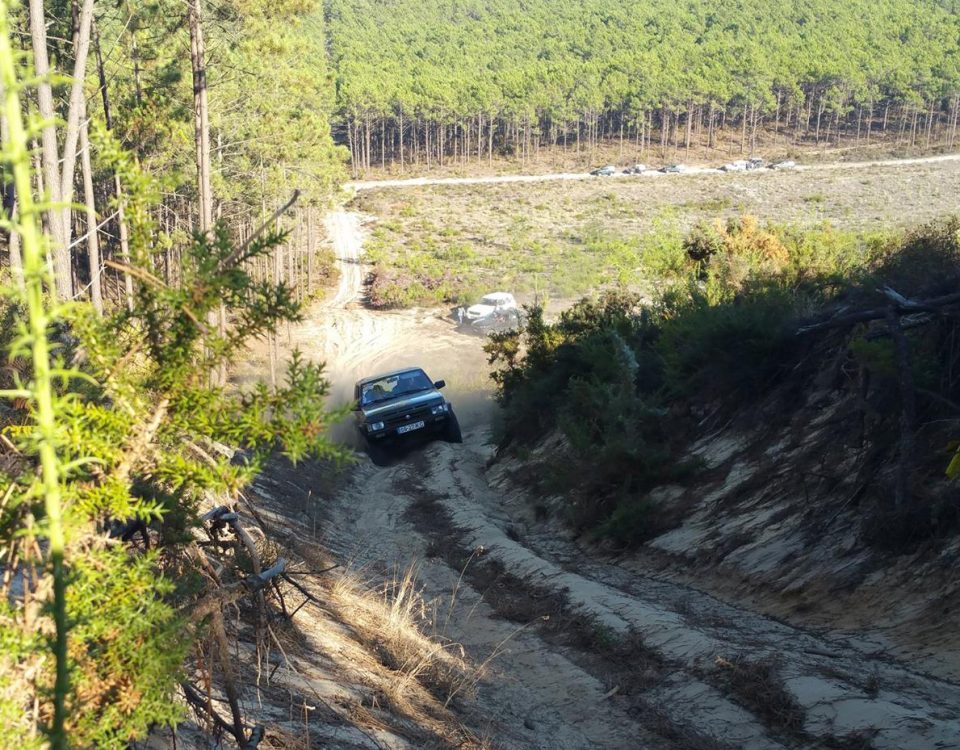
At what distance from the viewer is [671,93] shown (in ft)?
391

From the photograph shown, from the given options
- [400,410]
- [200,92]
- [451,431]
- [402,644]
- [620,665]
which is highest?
[200,92]

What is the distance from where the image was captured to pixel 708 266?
26031 millimetres

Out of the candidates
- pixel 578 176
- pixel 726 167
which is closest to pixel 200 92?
pixel 578 176

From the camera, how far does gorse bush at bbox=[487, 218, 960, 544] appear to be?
42.2 ft

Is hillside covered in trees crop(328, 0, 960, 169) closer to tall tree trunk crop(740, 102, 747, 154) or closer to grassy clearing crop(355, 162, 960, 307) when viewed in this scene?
tall tree trunk crop(740, 102, 747, 154)

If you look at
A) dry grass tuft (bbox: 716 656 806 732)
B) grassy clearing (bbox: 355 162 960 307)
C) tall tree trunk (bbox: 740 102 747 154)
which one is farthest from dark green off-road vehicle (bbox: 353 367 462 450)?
tall tree trunk (bbox: 740 102 747 154)

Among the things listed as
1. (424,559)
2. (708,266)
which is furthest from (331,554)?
(708,266)

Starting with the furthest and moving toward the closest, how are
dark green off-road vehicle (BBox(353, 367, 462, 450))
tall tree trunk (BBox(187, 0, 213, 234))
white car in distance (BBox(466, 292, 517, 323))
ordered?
white car in distance (BBox(466, 292, 517, 323)) → tall tree trunk (BBox(187, 0, 213, 234)) → dark green off-road vehicle (BBox(353, 367, 462, 450))

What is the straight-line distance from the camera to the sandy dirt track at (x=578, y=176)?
298ft

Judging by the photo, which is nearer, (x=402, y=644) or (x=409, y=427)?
(x=402, y=644)

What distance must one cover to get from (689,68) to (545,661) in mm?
128689

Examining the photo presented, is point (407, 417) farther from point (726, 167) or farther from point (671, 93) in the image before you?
point (671, 93)

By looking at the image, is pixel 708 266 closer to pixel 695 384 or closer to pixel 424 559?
pixel 695 384

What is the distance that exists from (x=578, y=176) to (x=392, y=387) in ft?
268
